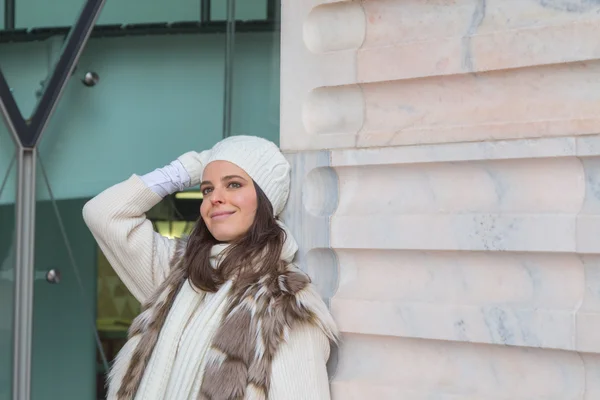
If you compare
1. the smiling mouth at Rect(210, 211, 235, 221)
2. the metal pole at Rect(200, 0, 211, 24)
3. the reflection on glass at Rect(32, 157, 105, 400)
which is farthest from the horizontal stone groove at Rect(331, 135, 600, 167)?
the reflection on glass at Rect(32, 157, 105, 400)

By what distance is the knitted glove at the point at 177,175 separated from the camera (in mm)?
3332

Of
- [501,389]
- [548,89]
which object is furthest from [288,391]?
[548,89]

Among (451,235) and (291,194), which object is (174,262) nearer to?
(291,194)

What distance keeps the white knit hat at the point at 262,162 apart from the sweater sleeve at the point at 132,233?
30 cm

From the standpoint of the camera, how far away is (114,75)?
12.4 ft

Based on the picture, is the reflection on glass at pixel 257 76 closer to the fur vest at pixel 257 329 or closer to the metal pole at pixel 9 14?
the fur vest at pixel 257 329

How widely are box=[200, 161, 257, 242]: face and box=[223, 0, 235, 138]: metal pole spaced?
0.55 m

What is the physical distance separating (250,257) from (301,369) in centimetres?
37

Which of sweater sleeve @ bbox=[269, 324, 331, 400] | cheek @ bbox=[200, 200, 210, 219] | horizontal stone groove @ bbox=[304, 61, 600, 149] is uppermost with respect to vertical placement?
horizontal stone groove @ bbox=[304, 61, 600, 149]

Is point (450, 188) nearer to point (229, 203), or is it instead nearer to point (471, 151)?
point (471, 151)

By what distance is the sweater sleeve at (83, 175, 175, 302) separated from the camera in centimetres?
330

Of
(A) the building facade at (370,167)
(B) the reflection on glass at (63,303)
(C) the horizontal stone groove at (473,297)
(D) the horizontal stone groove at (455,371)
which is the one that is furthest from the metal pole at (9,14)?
(D) the horizontal stone groove at (455,371)

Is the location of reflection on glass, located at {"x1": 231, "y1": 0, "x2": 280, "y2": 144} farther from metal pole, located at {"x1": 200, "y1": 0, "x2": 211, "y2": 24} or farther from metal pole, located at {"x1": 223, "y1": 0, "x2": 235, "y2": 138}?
metal pole, located at {"x1": 200, "y1": 0, "x2": 211, "y2": 24}

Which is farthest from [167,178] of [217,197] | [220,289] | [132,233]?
[220,289]
